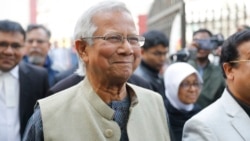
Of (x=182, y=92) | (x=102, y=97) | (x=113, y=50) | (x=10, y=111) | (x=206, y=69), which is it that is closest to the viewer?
(x=113, y=50)

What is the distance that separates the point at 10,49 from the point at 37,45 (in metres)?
1.93

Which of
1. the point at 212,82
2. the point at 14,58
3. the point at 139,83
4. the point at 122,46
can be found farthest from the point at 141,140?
the point at 212,82

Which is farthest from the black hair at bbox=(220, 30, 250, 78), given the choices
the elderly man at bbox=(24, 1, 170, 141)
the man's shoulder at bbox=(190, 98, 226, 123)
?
the elderly man at bbox=(24, 1, 170, 141)

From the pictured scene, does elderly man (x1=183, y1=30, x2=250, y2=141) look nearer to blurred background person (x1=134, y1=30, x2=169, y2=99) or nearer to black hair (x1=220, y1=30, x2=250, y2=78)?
black hair (x1=220, y1=30, x2=250, y2=78)

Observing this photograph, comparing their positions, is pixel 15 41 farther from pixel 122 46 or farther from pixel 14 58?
pixel 122 46

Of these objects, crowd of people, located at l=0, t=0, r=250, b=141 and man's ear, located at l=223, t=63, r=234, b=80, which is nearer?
crowd of people, located at l=0, t=0, r=250, b=141

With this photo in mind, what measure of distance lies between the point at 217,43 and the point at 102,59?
131 inches

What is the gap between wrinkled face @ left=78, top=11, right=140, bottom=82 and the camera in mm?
2113

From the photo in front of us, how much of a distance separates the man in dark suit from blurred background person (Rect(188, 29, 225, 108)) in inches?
69.9

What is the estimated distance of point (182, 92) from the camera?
4.14 meters

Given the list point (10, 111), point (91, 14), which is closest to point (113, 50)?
point (91, 14)

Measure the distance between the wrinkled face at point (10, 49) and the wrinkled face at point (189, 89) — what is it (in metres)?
1.35

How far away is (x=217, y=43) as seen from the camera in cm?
527

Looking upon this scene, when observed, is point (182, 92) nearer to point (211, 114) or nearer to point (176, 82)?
point (176, 82)
